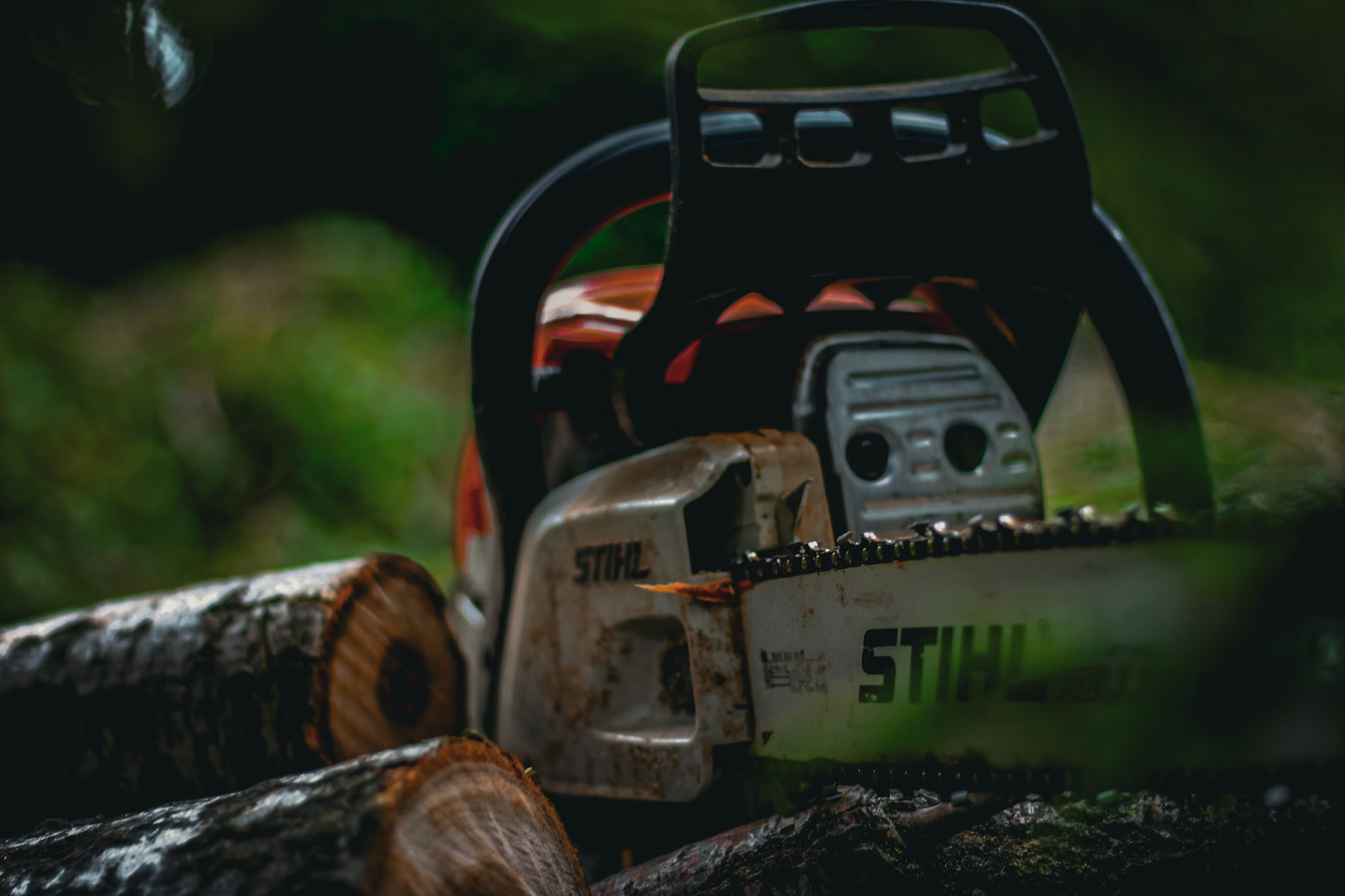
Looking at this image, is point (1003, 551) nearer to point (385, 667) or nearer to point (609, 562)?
point (609, 562)

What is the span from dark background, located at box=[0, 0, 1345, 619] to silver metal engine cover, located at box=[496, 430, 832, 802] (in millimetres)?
3081

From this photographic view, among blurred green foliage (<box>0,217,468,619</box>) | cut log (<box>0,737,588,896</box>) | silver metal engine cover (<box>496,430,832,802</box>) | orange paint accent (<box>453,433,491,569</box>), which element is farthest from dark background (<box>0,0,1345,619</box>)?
cut log (<box>0,737,588,896</box>)

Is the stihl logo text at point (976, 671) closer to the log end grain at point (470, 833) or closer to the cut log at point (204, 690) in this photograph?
the log end grain at point (470, 833)

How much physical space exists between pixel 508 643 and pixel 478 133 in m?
4.58

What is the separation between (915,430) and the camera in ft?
3.85

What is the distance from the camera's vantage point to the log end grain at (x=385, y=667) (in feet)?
4.11

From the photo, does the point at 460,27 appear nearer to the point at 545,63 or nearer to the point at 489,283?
the point at 545,63

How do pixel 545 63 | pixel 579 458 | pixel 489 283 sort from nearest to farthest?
pixel 489 283 → pixel 579 458 → pixel 545 63

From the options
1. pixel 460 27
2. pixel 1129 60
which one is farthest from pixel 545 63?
pixel 1129 60

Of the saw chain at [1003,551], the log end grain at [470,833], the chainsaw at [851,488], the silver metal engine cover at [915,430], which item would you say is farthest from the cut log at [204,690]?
the silver metal engine cover at [915,430]

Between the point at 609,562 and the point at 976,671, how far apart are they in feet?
1.55

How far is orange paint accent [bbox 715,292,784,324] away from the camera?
123 cm

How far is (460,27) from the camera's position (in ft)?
16.7

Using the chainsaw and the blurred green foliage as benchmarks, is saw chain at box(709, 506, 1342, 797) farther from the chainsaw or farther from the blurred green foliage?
the blurred green foliage
